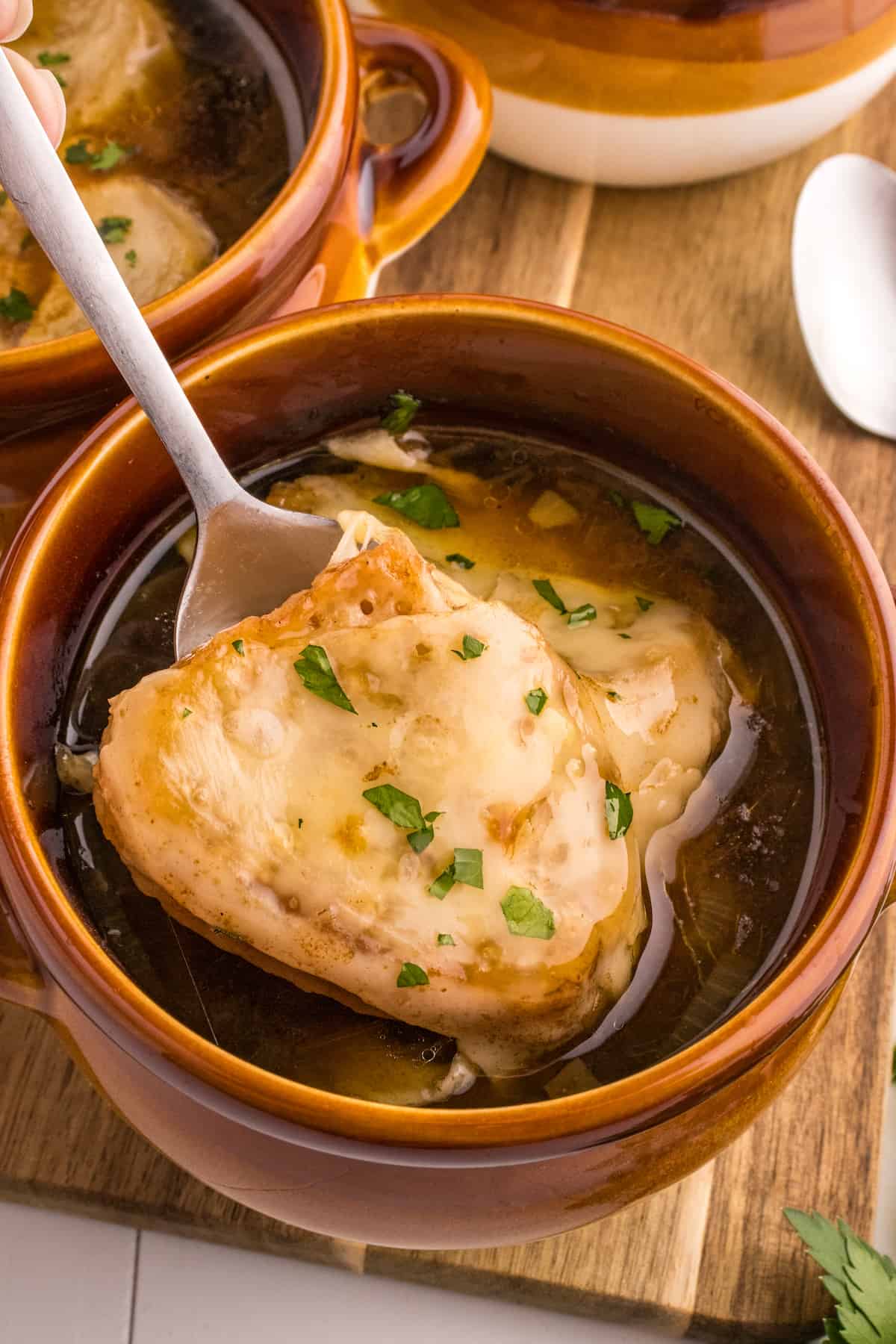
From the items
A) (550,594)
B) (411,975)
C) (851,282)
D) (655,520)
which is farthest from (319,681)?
(851,282)

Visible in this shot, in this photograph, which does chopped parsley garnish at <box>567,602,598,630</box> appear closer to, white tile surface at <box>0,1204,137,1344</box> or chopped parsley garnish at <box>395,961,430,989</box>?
chopped parsley garnish at <box>395,961,430,989</box>

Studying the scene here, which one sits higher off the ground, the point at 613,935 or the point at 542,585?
the point at 542,585

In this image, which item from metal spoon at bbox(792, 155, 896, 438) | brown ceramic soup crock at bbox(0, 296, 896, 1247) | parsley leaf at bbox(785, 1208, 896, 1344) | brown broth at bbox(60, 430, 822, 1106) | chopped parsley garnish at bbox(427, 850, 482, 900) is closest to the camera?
brown ceramic soup crock at bbox(0, 296, 896, 1247)

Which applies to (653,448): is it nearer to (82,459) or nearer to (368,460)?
(368,460)

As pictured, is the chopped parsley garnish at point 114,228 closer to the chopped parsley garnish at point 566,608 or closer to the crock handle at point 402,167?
the crock handle at point 402,167

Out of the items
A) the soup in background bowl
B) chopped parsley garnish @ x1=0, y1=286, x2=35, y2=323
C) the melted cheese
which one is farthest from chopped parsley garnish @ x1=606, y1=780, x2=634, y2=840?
the soup in background bowl

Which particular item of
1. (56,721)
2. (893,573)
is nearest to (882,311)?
(893,573)
